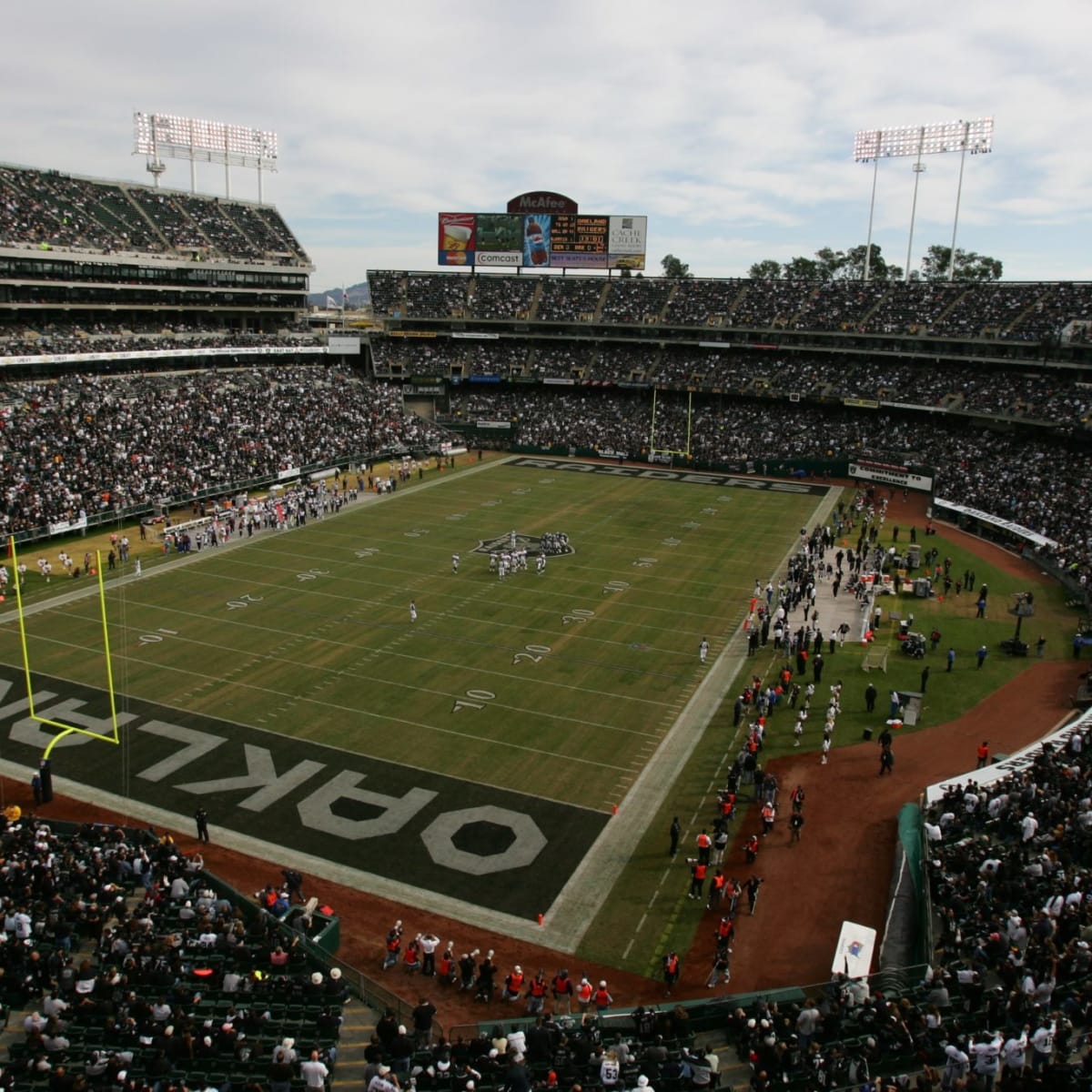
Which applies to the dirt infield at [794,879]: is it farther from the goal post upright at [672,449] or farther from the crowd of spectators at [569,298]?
the crowd of spectators at [569,298]

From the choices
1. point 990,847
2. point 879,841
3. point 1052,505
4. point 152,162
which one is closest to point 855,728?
point 879,841

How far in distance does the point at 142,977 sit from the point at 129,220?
64283 millimetres

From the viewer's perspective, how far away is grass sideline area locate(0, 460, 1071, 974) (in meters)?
22.0

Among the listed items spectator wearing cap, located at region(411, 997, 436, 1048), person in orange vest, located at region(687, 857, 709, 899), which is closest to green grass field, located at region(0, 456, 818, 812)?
person in orange vest, located at region(687, 857, 709, 899)

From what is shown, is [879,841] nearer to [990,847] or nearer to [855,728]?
[990,847]

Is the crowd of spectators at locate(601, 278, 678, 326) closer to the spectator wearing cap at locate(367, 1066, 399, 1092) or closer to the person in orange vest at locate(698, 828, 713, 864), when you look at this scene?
the person in orange vest at locate(698, 828, 713, 864)

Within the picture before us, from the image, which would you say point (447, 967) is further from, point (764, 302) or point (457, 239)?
point (457, 239)

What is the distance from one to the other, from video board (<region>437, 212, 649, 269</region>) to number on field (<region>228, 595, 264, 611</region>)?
52486 mm

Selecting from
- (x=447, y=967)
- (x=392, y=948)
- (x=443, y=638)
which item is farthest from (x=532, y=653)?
(x=447, y=967)

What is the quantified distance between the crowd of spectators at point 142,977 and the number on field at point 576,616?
17.7 meters

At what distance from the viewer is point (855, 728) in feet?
82.5

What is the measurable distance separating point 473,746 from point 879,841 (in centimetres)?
963

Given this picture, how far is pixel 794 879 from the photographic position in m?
18.6

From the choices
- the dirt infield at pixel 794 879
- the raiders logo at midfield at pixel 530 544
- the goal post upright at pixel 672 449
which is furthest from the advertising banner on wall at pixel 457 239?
the dirt infield at pixel 794 879
